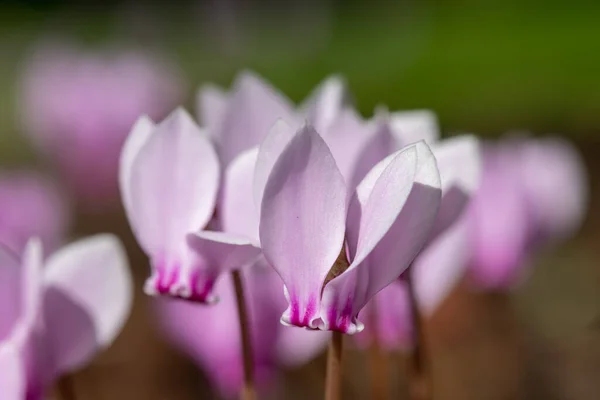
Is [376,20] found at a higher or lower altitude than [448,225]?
lower

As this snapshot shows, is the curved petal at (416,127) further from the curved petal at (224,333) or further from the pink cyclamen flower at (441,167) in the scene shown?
the curved petal at (224,333)

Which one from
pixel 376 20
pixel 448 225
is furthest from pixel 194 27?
pixel 448 225

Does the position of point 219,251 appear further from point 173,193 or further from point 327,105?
point 327,105

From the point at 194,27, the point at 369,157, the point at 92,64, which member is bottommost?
the point at 194,27

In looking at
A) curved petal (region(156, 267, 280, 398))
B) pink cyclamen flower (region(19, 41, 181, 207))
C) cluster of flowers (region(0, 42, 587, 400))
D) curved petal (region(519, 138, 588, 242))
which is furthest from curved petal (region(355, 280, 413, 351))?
pink cyclamen flower (region(19, 41, 181, 207))

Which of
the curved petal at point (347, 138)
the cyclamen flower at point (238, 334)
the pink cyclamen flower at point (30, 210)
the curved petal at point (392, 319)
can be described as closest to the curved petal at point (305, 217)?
the curved petal at point (347, 138)

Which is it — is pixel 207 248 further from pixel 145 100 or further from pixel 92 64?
→ pixel 92 64

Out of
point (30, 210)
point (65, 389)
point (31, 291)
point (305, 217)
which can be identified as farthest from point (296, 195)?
point (30, 210)

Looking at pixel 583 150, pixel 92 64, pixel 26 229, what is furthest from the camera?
pixel 583 150
